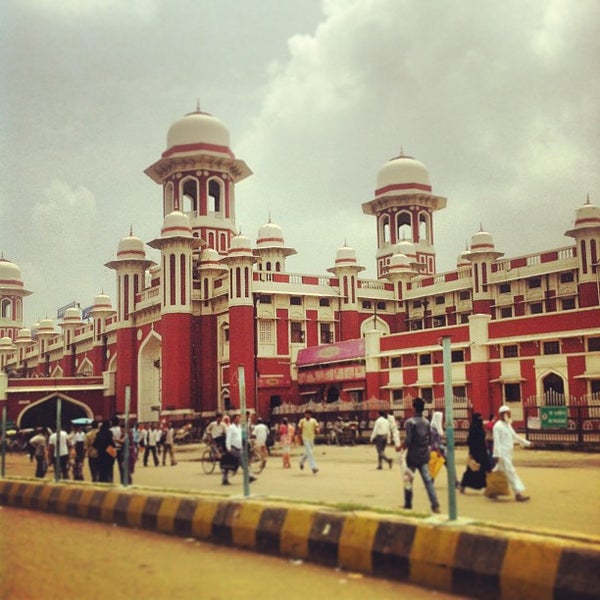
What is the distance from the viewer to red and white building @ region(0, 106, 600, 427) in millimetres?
31359

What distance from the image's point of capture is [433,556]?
20.4ft

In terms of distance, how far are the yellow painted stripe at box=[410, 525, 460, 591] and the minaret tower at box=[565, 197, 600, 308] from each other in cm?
3313

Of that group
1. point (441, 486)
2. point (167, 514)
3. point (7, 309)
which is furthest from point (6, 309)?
point (167, 514)

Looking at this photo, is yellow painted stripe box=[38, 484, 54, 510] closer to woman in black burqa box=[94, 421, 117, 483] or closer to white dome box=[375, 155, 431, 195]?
woman in black burqa box=[94, 421, 117, 483]

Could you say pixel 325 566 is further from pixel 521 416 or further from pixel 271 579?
pixel 521 416

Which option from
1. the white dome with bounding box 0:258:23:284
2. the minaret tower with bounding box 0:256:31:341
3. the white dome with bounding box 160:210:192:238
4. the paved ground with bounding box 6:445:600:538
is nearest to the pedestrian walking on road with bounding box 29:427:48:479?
the paved ground with bounding box 6:445:600:538

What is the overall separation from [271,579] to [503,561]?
74.6 inches

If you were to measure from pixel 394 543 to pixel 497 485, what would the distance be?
506 cm

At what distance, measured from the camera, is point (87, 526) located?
383 inches

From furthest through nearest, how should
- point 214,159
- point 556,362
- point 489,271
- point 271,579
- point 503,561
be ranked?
point 214,159 → point 489,271 → point 556,362 → point 271,579 → point 503,561

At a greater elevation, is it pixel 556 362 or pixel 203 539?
pixel 556 362

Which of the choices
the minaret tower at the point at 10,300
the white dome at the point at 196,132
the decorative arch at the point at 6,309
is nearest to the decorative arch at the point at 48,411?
the white dome at the point at 196,132

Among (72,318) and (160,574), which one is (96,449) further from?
(72,318)

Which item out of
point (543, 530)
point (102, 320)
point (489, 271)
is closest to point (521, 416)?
point (489, 271)
